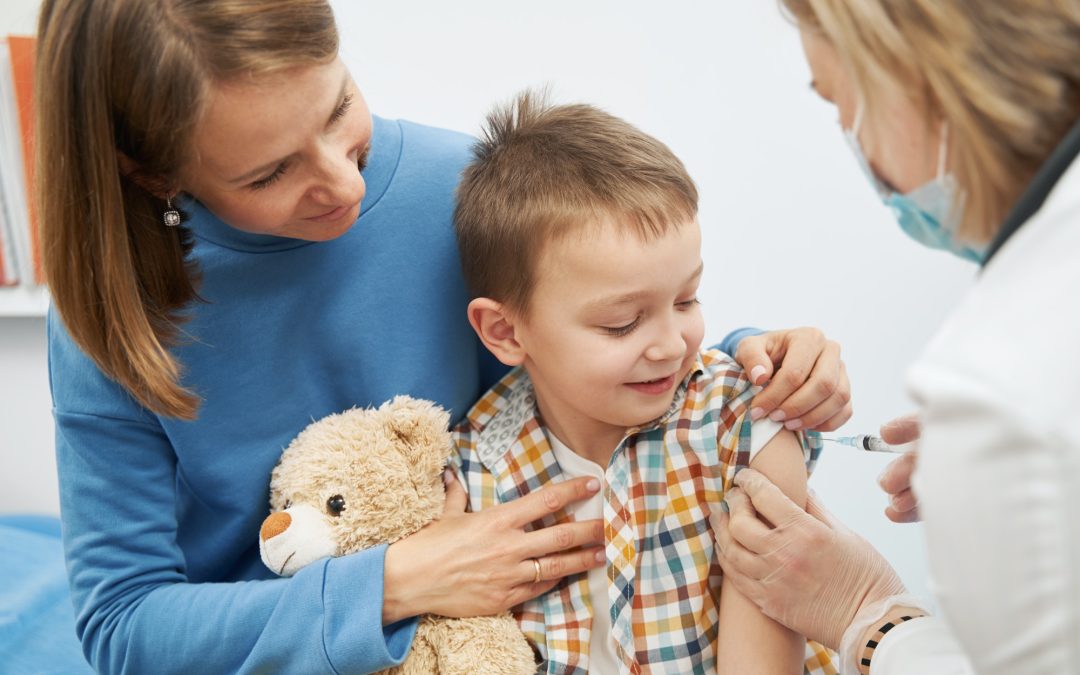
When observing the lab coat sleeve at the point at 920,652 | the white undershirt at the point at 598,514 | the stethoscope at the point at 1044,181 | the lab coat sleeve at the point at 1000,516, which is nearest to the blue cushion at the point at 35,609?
the white undershirt at the point at 598,514

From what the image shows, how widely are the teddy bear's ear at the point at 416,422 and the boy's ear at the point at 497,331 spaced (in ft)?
0.40

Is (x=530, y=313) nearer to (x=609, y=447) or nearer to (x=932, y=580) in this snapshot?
(x=609, y=447)

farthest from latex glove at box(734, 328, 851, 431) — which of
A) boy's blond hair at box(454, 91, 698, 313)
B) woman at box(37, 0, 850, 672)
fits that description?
boy's blond hair at box(454, 91, 698, 313)

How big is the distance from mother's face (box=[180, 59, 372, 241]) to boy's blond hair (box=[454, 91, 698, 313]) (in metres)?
0.19

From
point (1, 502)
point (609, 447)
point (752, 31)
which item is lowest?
point (1, 502)

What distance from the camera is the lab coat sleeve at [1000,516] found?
0.63 meters

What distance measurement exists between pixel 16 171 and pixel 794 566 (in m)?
2.23

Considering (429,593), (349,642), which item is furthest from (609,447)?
(349,642)

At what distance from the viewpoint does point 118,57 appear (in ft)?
3.46

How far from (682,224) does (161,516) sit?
83 cm

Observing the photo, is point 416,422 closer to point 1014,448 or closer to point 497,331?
point 497,331

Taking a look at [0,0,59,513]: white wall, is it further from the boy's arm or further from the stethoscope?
the stethoscope

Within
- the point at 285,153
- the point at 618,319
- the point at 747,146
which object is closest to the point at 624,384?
the point at 618,319

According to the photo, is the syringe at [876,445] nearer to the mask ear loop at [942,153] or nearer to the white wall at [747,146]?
the mask ear loop at [942,153]
